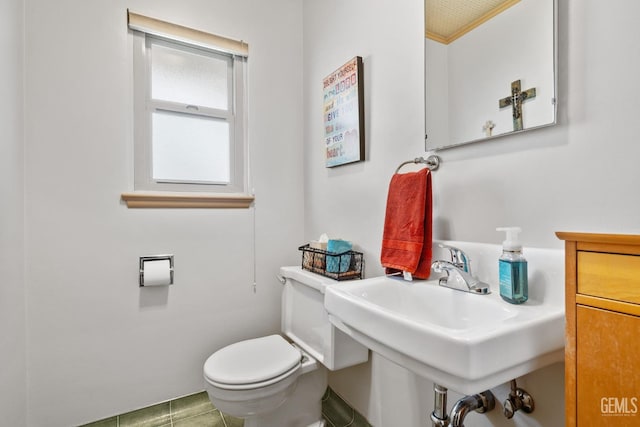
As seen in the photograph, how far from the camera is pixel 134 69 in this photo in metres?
1.57

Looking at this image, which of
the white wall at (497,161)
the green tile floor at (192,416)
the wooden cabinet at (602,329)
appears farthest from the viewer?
the green tile floor at (192,416)

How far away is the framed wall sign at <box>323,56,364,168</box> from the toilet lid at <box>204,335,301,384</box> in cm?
97

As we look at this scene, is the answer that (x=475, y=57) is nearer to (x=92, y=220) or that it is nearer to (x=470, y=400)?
(x=470, y=400)

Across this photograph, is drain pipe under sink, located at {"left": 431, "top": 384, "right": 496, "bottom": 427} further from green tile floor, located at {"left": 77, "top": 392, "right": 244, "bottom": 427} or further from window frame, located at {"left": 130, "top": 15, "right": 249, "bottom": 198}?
window frame, located at {"left": 130, "top": 15, "right": 249, "bottom": 198}

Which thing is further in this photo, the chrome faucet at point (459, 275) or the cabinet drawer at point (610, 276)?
the chrome faucet at point (459, 275)

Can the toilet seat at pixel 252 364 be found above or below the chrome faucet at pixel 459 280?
below

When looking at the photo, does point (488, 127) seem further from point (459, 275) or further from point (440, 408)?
point (440, 408)

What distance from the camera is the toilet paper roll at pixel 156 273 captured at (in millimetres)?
1521

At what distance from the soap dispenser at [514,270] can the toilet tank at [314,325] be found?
27.8 inches

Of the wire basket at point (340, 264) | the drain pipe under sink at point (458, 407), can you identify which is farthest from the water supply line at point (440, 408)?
the wire basket at point (340, 264)

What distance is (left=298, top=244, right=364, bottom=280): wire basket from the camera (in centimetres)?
137

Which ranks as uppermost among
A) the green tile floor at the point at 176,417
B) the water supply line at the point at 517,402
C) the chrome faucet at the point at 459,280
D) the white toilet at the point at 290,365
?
the chrome faucet at the point at 459,280

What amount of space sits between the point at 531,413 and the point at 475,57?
41.8 inches

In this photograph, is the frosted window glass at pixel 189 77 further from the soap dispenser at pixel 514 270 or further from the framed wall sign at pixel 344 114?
the soap dispenser at pixel 514 270
